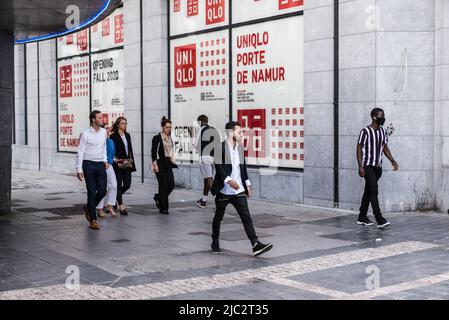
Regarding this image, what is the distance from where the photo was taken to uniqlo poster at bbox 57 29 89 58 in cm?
2181

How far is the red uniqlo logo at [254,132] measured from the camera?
14.5 meters

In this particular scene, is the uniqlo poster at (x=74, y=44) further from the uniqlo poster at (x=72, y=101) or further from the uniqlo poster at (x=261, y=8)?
the uniqlo poster at (x=261, y=8)

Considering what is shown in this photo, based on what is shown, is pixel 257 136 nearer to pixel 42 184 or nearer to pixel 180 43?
pixel 180 43

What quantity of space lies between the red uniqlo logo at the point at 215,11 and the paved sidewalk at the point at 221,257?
5.18 m

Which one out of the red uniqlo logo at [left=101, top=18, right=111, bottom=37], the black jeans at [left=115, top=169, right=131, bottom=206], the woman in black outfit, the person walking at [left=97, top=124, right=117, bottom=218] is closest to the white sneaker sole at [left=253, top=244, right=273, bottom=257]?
the person walking at [left=97, top=124, right=117, bottom=218]

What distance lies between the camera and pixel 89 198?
1071 centimetres

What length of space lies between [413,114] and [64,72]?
14517mm

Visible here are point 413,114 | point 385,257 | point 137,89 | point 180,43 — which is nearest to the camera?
point 385,257

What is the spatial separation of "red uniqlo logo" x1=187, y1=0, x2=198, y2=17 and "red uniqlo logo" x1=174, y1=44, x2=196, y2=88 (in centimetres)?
79

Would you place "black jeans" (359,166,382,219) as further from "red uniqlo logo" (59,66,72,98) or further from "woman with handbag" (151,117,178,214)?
"red uniqlo logo" (59,66,72,98)

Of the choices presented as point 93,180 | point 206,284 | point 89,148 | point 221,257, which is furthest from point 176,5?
point 206,284

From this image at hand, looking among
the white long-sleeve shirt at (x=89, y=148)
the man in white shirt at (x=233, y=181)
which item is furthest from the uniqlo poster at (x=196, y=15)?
the man in white shirt at (x=233, y=181)
